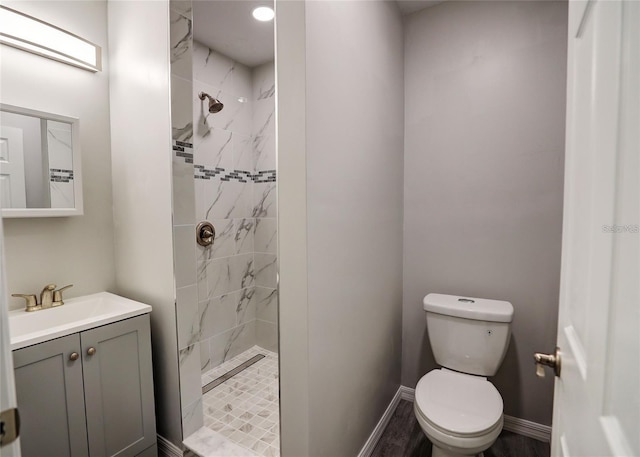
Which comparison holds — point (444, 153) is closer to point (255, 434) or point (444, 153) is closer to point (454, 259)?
point (454, 259)

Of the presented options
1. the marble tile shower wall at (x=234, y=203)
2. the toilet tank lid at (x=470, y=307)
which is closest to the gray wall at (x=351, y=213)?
the toilet tank lid at (x=470, y=307)

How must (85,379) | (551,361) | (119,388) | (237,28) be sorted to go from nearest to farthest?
(551,361) → (85,379) → (119,388) → (237,28)

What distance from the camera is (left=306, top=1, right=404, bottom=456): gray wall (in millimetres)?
1232

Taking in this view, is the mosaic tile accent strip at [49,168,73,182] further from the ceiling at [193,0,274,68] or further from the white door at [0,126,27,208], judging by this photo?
the ceiling at [193,0,274,68]

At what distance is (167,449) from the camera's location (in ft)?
5.62

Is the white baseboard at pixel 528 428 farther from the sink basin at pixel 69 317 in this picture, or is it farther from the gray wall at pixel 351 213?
the sink basin at pixel 69 317

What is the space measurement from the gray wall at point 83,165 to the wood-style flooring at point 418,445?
1.87 meters

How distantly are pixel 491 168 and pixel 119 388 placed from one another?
2308 millimetres

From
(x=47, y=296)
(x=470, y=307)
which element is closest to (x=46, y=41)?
(x=47, y=296)

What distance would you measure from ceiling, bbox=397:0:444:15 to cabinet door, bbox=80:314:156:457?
2372mm

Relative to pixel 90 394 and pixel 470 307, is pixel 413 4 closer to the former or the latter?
pixel 470 307

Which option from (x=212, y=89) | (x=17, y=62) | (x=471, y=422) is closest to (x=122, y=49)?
(x=17, y=62)

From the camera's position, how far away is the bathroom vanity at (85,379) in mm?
1220

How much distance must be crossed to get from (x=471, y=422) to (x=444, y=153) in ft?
4.91
